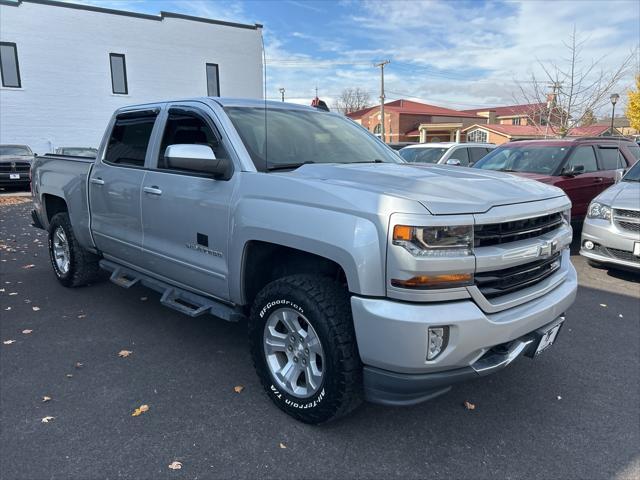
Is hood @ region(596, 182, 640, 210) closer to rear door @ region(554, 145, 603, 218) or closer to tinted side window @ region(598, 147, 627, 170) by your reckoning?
rear door @ region(554, 145, 603, 218)

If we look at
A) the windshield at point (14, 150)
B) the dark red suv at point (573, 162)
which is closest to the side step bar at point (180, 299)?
the dark red suv at point (573, 162)

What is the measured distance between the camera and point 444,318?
7.64 ft

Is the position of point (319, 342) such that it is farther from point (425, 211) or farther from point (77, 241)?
point (77, 241)

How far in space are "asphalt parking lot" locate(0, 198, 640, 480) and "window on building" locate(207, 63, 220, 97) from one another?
23711mm

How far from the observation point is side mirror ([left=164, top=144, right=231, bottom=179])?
3109mm

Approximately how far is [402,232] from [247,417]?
5.25ft

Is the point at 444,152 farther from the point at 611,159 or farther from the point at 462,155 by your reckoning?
the point at 611,159

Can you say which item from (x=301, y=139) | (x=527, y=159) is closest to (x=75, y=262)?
(x=301, y=139)

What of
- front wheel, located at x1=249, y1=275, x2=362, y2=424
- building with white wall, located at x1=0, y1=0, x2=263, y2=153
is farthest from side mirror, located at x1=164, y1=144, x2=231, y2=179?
building with white wall, located at x1=0, y1=0, x2=263, y2=153

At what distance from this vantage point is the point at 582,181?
791 centimetres

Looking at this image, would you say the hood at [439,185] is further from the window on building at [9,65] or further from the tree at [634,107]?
the tree at [634,107]

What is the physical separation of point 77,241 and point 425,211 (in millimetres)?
4342

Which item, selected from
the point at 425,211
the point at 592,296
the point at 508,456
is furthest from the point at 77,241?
the point at 592,296

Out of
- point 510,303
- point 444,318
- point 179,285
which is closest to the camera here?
point 444,318
